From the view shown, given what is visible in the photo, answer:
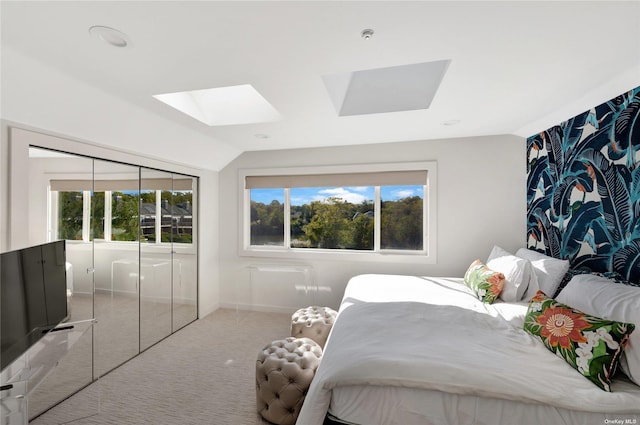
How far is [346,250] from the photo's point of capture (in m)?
3.96

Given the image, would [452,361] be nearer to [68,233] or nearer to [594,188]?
[594,188]

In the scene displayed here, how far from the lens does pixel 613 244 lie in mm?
2027

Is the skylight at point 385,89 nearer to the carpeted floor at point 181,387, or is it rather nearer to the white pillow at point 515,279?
the white pillow at point 515,279

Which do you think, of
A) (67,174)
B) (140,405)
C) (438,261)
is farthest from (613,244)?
(67,174)

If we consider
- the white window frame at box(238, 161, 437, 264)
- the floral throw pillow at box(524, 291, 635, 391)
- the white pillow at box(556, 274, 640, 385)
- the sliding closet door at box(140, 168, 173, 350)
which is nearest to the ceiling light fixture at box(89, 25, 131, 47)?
the sliding closet door at box(140, 168, 173, 350)

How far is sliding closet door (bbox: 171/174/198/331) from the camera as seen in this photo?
3465 millimetres

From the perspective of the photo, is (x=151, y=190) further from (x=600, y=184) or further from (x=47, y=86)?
(x=600, y=184)

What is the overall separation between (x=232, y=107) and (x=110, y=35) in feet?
4.60

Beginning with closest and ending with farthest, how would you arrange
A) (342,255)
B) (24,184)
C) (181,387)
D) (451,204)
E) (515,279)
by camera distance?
(24,184) → (181,387) → (515,279) → (451,204) → (342,255)

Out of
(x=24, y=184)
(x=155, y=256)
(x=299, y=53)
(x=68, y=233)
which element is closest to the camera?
(x=299, y=53)

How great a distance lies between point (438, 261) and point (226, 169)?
10.5ft

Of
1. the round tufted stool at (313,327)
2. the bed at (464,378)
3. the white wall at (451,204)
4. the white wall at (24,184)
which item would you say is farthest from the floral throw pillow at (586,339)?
the white wall at (24,184)

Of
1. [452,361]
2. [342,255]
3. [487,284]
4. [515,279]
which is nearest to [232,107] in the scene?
[342,255]

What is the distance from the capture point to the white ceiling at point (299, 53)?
1.23m
